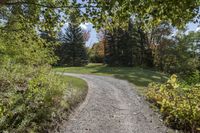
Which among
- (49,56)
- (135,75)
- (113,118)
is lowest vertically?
(113,118)

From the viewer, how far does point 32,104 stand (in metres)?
8.16

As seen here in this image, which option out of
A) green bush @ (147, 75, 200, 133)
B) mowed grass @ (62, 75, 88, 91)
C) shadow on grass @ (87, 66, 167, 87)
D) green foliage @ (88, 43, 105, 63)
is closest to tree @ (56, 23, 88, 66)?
green foliage @ (88, 43, 105, 63)

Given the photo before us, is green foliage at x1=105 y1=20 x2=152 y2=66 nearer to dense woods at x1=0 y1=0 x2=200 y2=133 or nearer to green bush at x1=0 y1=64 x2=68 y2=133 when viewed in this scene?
dense woods at x1=0 y1=0 x2=200 y2=133

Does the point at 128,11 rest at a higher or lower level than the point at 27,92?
higher

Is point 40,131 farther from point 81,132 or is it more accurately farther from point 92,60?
point 92,60

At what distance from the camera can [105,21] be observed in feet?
20.2

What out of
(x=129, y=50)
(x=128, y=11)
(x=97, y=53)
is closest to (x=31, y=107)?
(x=128, y=11)

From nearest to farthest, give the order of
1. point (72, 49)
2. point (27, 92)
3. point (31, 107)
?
point (31, 107), point (27, 92), point (72, 49)

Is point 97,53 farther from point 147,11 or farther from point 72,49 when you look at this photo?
point 147,11

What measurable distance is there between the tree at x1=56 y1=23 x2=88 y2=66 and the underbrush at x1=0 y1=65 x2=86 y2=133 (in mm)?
39221

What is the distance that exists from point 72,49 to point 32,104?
4346 cm

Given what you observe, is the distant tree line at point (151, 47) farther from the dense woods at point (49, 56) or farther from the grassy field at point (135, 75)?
the dense woods at point (49, 56)

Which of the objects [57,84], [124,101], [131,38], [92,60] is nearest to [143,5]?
[57,84]

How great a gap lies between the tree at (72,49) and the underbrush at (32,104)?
1544 inches
